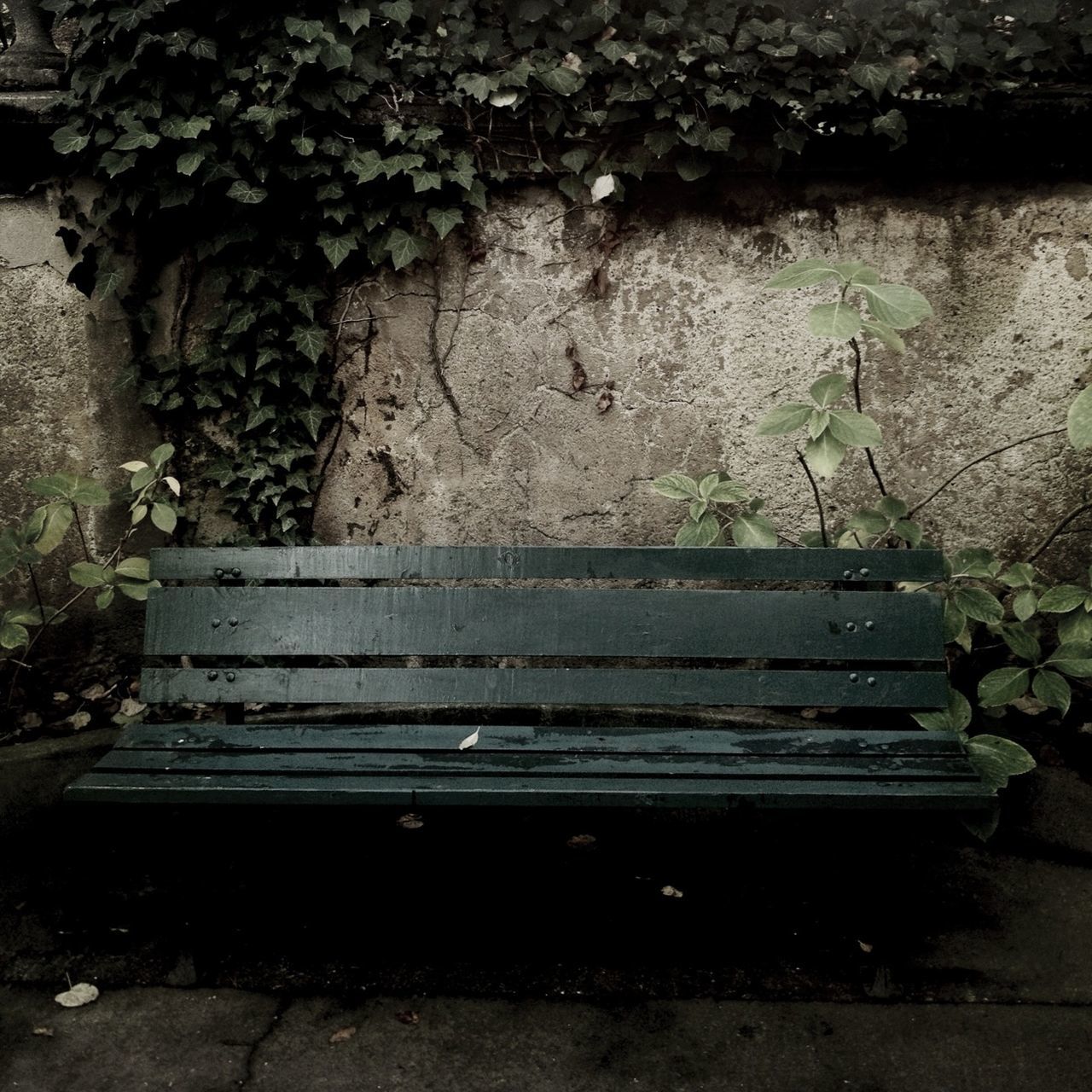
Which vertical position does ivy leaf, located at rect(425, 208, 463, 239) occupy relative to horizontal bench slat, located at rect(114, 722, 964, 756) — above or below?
above

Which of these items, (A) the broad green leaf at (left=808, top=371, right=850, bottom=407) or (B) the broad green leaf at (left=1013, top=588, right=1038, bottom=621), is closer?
(A) the broad green leaf at (left=808, top=371, right=850, bottom=407)

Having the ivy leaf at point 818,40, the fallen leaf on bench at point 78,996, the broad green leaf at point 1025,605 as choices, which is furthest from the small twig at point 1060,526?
the fallen leaf on bench at point 78,996

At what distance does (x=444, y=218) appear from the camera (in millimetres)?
3150

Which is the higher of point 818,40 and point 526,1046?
point 818,40

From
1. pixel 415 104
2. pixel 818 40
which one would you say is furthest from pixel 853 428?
pixel 415 104

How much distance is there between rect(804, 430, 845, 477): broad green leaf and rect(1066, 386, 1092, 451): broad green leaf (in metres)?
0.53

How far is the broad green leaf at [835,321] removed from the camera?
2311 millimetres

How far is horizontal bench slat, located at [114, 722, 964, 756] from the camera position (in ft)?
7.78

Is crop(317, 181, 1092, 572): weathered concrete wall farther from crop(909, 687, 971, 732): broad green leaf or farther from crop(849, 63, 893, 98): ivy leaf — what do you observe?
crop(909, 687, 971, 732): broad green leaf

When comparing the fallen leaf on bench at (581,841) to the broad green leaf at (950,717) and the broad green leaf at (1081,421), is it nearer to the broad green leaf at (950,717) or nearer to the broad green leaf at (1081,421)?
the broad green leaf at (950,717)

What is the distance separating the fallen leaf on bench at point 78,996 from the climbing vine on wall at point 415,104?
1.74m

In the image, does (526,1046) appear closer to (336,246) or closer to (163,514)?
(163,514)

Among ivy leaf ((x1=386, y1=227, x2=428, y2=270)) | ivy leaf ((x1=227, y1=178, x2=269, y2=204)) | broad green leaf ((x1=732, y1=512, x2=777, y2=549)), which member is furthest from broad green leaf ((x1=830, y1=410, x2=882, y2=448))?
ivy leaf ((x1=227, y1=178, x2=269, y2=204))

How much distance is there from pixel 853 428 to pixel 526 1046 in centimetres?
159
